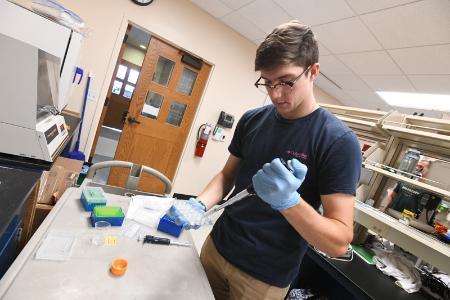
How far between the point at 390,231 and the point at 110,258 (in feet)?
5.56

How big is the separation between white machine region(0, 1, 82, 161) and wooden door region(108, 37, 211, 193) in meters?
1.69

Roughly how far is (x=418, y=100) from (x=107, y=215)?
455 centimetres

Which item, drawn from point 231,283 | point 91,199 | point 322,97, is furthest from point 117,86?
point 231,283

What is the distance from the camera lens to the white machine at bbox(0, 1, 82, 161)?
1121 mm

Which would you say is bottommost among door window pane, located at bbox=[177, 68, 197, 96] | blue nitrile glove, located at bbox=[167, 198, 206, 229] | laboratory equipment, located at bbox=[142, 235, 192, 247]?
laboratory equipment, located at bbox=[142, 235, 192, 247]

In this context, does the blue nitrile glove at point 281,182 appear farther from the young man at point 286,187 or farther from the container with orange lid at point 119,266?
the container with orange lid at point 119,266

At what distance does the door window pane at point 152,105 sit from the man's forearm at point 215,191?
2.52m

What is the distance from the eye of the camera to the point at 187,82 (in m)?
3.62

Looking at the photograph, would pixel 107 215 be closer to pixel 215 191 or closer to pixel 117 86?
pixel 215 191

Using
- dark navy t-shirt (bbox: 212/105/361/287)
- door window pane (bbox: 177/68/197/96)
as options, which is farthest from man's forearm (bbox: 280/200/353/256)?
door window pane (bbox: 177/68/197/96)

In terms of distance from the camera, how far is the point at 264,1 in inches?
105

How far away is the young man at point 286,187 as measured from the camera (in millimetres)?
730

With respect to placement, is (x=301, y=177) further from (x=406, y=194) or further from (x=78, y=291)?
(x=406, y=194)

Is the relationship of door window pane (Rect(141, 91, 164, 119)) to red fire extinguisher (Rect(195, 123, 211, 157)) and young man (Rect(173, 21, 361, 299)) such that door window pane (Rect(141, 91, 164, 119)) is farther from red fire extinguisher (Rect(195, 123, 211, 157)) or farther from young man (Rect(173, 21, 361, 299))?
young man (Rect(173, 21, 361, 299))
